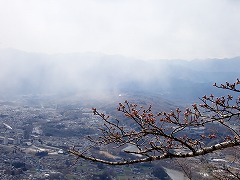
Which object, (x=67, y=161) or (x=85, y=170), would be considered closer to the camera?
(x=85, y=170)

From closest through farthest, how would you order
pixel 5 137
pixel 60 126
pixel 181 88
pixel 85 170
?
pixel 85 170, pixel 5 137, pixel 60 126, pixel 181 88

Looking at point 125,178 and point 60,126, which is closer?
point 125,178

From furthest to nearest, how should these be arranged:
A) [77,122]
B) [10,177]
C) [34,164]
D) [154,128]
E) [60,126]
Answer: [77,122] → [60,126] → [34,164] → [10,177] → [154,128]

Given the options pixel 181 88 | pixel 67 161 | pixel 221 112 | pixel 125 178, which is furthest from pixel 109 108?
pixel 181 88

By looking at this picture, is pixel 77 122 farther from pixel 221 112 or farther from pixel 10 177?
pixel 221 112

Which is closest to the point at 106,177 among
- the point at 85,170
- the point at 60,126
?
the point at 85,170

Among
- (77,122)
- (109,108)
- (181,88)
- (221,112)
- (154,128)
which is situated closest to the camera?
(154,128)

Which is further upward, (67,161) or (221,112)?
(221,112)

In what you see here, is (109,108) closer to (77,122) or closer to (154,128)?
(77,122)

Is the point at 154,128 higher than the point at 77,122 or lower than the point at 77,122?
higher
